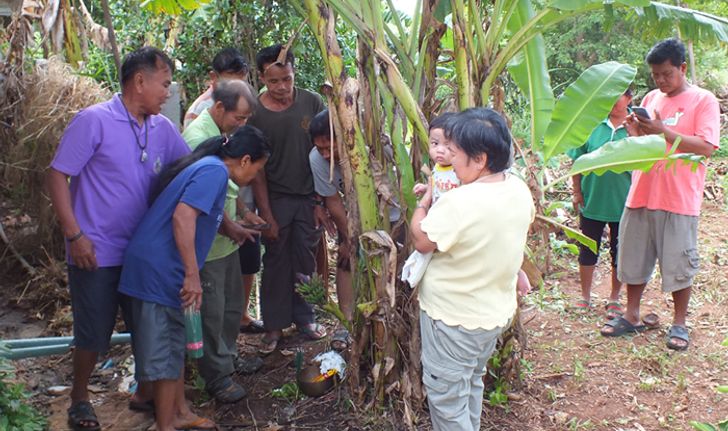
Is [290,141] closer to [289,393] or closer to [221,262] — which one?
[221,262]

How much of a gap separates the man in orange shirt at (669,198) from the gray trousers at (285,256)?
204 centimetres

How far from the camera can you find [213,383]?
10.9 ft

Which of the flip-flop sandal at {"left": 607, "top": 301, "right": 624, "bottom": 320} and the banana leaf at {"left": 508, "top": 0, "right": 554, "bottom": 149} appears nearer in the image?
the banana leaf at {"left": 508, "top": 0, "right": 554, "bottom": 149}

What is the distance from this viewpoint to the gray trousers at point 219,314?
3.21 meters

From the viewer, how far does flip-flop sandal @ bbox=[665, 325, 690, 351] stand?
407cm

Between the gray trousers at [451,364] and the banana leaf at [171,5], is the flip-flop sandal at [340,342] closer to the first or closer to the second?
the gray trousers at [451,364]

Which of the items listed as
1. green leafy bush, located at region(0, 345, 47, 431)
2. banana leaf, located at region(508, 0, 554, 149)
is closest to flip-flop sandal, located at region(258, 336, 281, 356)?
green leafy bush, located at region(0, 345, 47, 431)

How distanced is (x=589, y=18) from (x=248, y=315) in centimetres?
749

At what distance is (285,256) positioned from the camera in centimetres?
397

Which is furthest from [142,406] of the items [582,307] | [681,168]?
[681,168]

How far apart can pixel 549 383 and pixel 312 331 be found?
1445mm

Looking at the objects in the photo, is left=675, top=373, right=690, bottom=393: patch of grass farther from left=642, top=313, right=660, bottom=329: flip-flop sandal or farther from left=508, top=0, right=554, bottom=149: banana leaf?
left=508, top=0, right=554, bottom=149: banana leaf

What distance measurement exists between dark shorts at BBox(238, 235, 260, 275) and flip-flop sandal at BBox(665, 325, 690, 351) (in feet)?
8.68

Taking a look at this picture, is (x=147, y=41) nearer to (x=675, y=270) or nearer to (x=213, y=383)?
(x=213, y=383)
